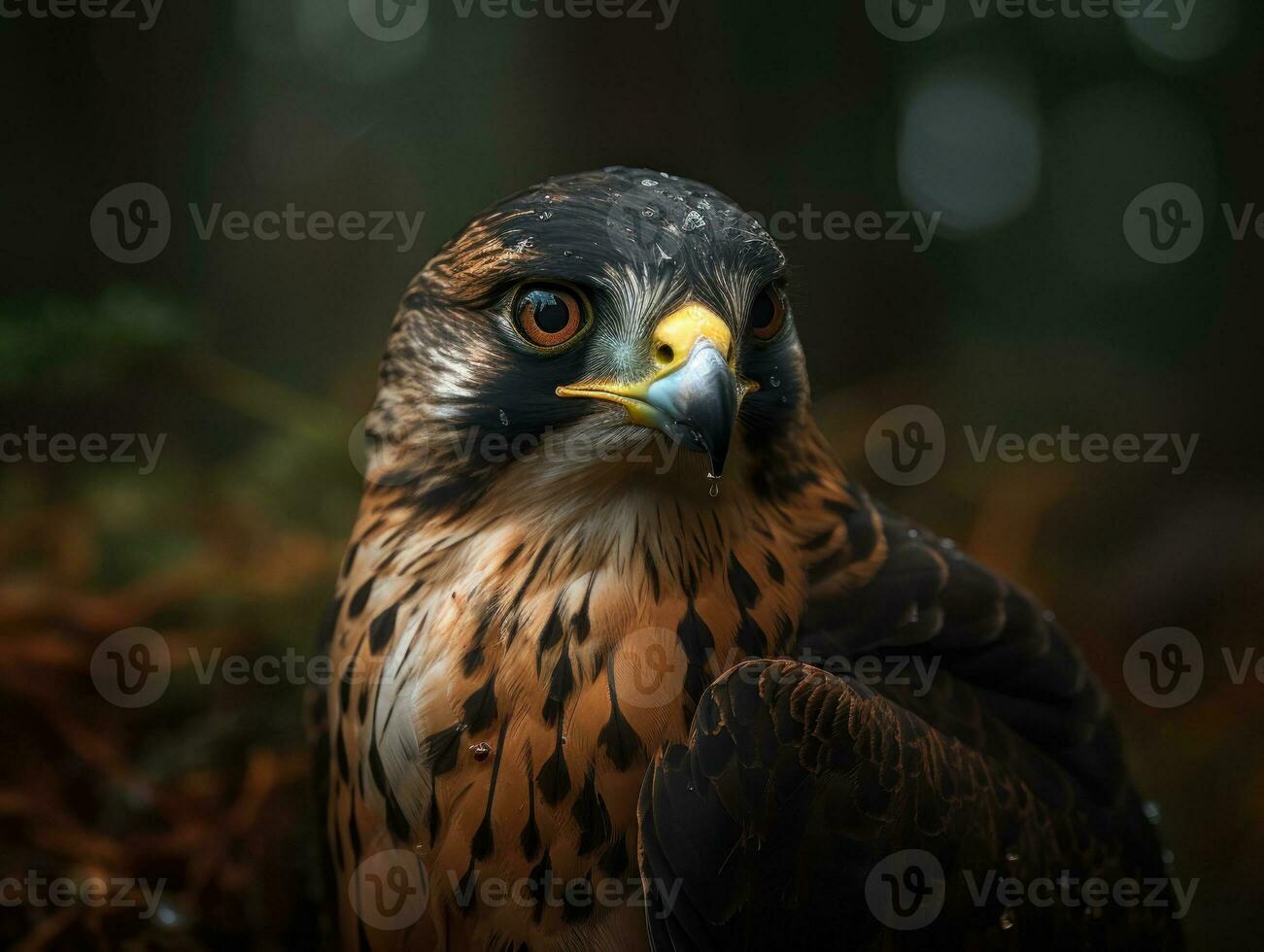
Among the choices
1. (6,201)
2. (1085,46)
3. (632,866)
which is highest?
(1085,46)

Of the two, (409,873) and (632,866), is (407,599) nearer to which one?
(409,873)

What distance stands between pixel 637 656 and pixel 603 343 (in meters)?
0.67

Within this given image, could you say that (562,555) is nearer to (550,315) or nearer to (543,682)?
(543,682)

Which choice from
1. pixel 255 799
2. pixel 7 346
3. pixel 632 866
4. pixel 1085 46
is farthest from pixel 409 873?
pixel 1085 46

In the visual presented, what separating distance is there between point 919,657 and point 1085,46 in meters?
6.88

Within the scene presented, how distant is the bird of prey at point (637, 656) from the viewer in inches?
78.2

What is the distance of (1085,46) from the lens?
25.1 ft

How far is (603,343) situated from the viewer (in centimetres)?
202

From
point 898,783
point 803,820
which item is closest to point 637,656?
point 803,820

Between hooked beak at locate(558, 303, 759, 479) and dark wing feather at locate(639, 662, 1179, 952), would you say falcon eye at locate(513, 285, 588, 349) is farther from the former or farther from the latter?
dark wing feather at locate(639, 662, 1179, 952)

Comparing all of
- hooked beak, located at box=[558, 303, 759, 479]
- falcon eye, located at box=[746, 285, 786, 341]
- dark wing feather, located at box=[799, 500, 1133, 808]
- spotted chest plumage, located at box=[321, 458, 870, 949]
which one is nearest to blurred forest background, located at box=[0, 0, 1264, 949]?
spotted chest plumage, located at box=[321, 458, 870, 949]

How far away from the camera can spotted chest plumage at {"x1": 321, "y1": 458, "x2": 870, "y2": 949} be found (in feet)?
6.97

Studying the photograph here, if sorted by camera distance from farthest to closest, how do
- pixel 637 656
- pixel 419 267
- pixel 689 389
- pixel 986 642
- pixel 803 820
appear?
pixel 419 267, pixel 986 642, pixel 637 656, pixel 803 820, pixel 689 389

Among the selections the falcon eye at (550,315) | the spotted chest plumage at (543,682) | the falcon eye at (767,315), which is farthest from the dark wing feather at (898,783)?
the falcon eye at (550,315)
